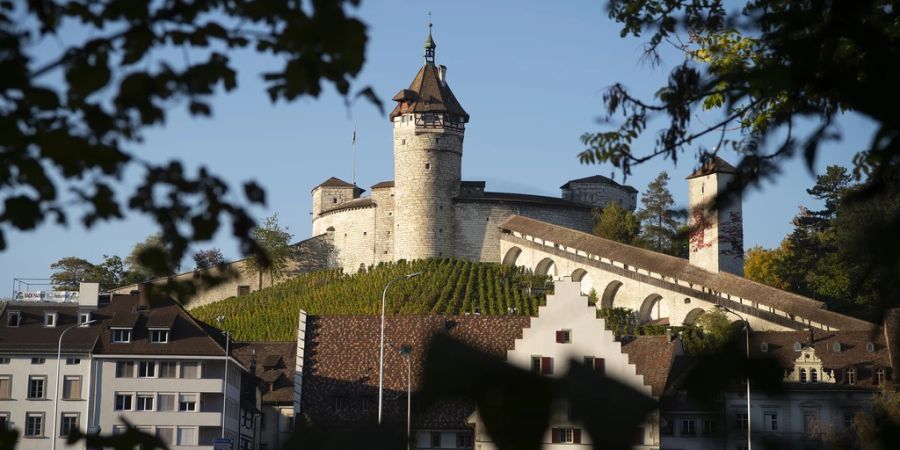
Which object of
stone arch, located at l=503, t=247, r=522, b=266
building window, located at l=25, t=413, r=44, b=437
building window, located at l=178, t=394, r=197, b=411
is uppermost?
stone arch, located at l=503, t=247, r=522, b=266

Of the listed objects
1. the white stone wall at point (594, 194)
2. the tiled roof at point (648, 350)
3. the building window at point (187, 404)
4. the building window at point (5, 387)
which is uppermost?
the white stone wall at point (594, 194)

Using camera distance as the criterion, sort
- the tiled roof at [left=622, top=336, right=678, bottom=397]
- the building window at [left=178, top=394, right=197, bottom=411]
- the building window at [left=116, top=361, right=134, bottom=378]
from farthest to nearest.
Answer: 1. the building window at [left=116, top=361, right=134, bottom=378]
2. the building window at [left=178, top=394, right=197, bottom=411]
3. the tiled roof at [left=622, top=336, right=678, bottom=397]

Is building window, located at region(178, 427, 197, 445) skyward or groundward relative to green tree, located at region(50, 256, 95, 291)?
groundward

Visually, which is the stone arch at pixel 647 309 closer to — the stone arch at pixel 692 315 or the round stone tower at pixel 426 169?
the stone arch at pixel 692 315

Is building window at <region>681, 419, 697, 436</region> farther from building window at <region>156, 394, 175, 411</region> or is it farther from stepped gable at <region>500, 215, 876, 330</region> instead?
stepped gable at <region>500, 215, 876, 330</region>

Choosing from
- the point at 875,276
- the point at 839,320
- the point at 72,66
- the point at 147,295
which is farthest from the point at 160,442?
the point at 839,320

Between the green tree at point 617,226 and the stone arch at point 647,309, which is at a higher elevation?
the green tree at point 617,226

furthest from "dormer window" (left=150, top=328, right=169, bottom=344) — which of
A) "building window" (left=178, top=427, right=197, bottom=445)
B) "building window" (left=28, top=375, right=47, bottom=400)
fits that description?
"building window" (left=28, top=375, right=47, bottom=400)

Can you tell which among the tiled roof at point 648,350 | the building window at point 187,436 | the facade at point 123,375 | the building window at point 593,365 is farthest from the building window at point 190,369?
the building window at point 593,365

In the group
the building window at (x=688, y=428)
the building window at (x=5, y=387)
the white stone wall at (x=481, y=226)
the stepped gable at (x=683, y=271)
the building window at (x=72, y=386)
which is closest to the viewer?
the building window at (x=688, y=428)

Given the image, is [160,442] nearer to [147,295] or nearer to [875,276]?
[147,295]

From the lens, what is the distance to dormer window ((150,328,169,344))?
52.5 m

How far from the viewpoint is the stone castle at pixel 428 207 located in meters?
97.3

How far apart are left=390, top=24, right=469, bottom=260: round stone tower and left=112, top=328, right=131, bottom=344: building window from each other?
44.6 metres
